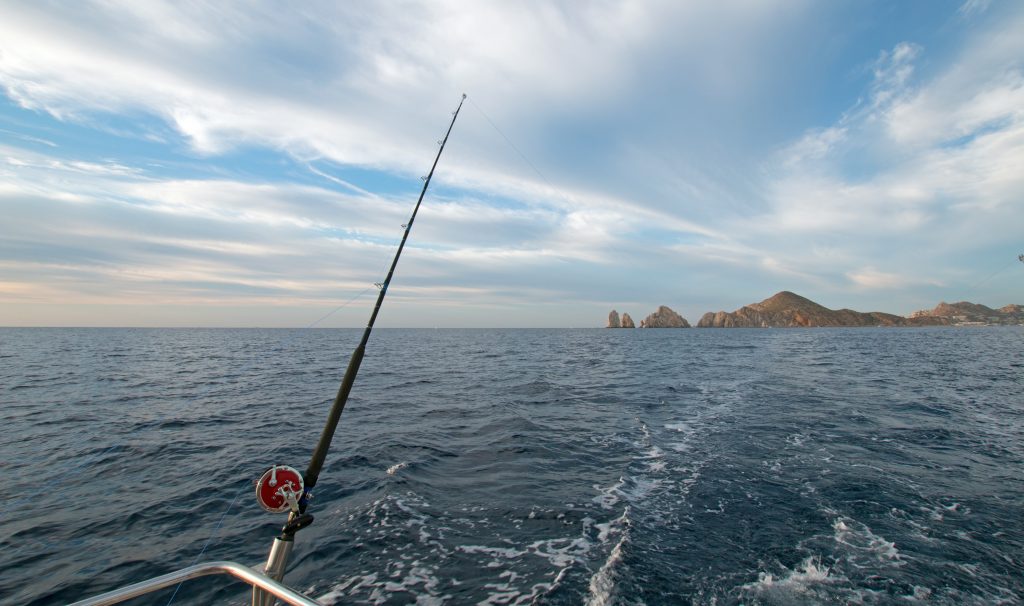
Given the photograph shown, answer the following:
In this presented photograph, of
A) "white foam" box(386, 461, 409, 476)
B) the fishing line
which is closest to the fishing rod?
the fishing line

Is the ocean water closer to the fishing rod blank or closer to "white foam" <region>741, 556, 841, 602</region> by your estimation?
"white foam" <region>741, 556, 841, 602</region>

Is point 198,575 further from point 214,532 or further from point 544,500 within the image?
point 544,500

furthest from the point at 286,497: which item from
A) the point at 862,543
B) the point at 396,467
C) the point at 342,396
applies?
the point at 862,543

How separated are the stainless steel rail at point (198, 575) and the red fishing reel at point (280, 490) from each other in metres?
0.77

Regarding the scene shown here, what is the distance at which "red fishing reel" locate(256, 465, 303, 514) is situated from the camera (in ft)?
13.1

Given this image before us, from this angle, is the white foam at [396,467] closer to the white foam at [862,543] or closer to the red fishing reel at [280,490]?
the red fishing reel at [280,490]

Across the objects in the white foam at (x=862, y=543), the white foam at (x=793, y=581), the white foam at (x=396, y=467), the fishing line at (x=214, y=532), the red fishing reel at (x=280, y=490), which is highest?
the red fishing reel at (x=280, y=490)

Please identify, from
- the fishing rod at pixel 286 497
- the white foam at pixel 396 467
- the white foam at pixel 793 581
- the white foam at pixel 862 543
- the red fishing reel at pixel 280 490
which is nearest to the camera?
the fishing rod at pixel 286 497

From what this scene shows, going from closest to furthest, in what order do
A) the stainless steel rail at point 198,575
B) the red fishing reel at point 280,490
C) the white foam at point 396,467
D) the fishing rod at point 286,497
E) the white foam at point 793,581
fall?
the stainless steel rail at point 198,575
the fishing rod at point 286,497
the red fishing reel at point 280,490
the white foam at point 793,581
the white foam at point 396,467

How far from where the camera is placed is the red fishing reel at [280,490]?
13.1ft

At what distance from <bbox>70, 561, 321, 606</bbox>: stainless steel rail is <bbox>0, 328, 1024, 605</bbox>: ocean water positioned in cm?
345

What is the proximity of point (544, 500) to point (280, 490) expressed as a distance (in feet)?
19.8

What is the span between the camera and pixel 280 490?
410cm

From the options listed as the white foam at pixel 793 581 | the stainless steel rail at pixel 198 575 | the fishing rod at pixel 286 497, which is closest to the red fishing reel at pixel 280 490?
the fishing rod at pixel 286 497
